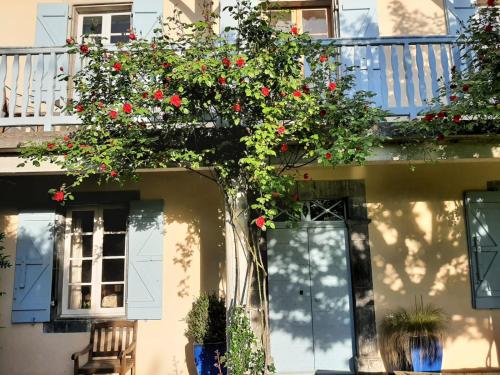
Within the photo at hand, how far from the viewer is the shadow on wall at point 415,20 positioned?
6797 mm

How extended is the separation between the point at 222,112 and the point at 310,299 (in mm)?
2992

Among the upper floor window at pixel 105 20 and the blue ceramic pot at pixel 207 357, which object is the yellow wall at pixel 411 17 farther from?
the blue ceramic pot at pixel 207 357

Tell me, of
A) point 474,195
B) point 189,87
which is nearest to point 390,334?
point 474,195

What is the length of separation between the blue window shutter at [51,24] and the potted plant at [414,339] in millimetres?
5685

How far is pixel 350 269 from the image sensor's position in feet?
21.4

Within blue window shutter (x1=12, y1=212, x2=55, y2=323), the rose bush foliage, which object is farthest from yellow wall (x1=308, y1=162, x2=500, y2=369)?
blue window shutter (x1=12, y1=212, x2=55, y2=323)

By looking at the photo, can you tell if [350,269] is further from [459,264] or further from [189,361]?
[189,361]

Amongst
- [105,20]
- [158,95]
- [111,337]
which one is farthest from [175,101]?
[105,20]

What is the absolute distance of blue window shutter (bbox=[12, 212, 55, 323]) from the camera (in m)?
6.31

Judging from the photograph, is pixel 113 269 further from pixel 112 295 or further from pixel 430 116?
pixel 430 116

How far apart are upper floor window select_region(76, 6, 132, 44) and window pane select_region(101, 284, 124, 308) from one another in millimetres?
3450

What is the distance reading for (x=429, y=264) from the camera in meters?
6.47

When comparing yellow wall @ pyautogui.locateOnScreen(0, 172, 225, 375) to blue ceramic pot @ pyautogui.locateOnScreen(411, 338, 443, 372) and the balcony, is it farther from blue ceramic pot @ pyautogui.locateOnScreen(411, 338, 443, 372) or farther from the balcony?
blue ceramic pot @ pyautogui.locateOnScreen(411, 338, 443, 372)

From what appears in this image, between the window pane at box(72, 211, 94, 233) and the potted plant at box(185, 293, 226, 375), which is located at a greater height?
the window pane at box(72, 211, 94, 233)
